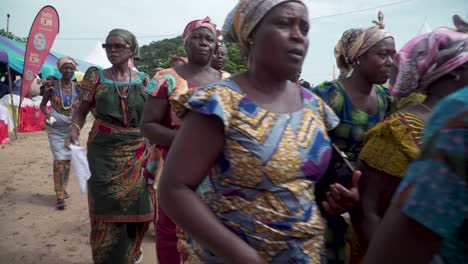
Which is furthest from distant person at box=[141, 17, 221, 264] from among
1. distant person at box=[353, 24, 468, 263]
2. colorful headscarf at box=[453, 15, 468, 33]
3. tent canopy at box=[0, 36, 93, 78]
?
tent canopy at box=[0, 36, 93, 78]

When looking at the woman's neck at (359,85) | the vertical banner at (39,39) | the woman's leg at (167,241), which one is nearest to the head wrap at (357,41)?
the woman's neck at (359,85)

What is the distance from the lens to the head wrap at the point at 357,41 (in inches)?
98.4

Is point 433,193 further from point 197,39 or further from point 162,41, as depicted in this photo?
point 162,41

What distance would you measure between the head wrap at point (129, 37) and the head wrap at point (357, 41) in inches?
79.4

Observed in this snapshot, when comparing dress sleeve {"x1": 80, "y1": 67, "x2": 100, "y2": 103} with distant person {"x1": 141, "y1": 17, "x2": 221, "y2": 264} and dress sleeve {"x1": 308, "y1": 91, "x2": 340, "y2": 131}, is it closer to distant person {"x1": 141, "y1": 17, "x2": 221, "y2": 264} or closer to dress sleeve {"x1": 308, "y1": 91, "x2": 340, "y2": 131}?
distant person {"x1": 141, "y1": 17, "x2": 221, "y2": 264}

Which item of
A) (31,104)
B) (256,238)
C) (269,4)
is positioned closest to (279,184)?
(256,238)

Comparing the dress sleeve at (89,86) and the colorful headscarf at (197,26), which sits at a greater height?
the colorful headscarf at (197,26)

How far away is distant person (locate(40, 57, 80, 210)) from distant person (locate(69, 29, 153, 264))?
2.90 m

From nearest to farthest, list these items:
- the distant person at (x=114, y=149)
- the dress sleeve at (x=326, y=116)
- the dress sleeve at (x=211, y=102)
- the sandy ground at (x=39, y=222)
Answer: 1. the dress sleeve at (x=211, y=102)
2. the dress sleeve at (x=326, y=116)
3. the distant person at (x=114, y=149)
4. the sandy ground at (x=39, y=222)

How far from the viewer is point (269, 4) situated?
1.53 m

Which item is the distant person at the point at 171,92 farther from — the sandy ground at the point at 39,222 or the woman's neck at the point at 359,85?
the sandy ground at the point at 39,222

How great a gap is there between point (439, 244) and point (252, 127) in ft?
2.48

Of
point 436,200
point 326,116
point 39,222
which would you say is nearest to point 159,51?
point 39,222

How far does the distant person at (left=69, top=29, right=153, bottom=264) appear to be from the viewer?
12.2ft
